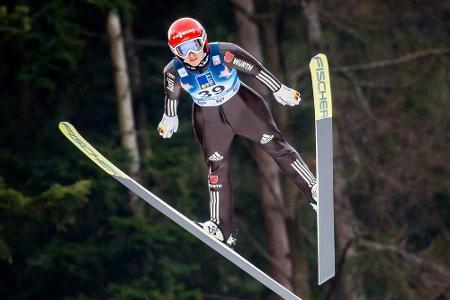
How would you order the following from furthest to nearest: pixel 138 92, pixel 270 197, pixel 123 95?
pixel 270 197 → pixel 138 92 → pixel 123 95

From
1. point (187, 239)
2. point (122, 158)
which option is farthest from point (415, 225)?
point (122, 158)

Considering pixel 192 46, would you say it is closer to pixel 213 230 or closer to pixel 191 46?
pixel 191 46

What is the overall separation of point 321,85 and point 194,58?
2.50 ft

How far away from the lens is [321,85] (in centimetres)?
1037

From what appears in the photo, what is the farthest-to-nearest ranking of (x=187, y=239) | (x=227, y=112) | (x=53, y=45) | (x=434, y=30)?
1. (x=434, y=30)
2. (x=187, y=239)
3. (x=53, y=45)
4. (x=227, y=112)

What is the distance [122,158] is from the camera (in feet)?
60.1

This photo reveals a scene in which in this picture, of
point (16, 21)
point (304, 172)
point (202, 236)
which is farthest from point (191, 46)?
point (16, 21)

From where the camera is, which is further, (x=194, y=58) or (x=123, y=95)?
(x=123, y=95)

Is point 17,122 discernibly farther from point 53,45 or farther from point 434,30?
point 434,30

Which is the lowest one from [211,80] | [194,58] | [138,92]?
[138,92]

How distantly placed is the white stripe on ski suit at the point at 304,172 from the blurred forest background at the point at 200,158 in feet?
20.3

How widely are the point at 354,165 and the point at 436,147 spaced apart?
94 centimetres

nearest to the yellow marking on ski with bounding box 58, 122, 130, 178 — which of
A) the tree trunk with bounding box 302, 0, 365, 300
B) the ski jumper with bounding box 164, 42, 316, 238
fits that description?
the ski jumper with bounding box 164, 42, 316, 238

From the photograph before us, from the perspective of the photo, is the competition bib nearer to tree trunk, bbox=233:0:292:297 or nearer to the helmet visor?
the helmet visor
